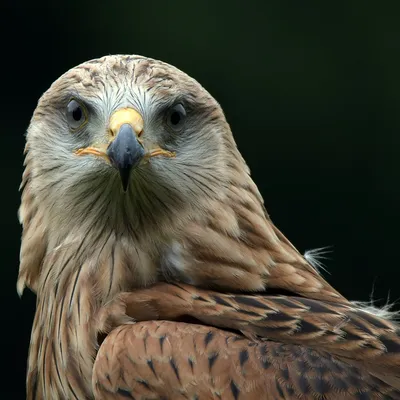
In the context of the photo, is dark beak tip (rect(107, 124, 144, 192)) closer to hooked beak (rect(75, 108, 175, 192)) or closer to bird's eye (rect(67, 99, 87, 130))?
hooked beak (rect(75, 108, 175, 192))

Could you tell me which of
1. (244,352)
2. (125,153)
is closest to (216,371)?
(244,352)

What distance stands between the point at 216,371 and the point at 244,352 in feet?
0.24

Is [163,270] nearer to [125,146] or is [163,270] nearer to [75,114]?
[125,146]

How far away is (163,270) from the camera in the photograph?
271 centimetres

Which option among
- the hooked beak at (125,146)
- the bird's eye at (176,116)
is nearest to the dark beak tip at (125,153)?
the hooked beak at (125,146)

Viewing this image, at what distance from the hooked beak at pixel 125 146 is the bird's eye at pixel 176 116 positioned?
0.10m

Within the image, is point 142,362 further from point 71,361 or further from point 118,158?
point 118,158

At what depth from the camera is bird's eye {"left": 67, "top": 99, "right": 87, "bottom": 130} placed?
9.13 feet

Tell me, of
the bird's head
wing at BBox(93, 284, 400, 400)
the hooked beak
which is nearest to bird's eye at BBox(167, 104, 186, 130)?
the bird's head

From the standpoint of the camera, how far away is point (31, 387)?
2807 mm

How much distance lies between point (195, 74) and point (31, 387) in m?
3.18

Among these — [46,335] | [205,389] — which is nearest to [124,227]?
[46,335]

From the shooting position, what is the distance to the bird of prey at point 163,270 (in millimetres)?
2457

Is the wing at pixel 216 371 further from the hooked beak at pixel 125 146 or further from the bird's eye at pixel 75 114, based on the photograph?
the bird's eye at pixel 75 114
